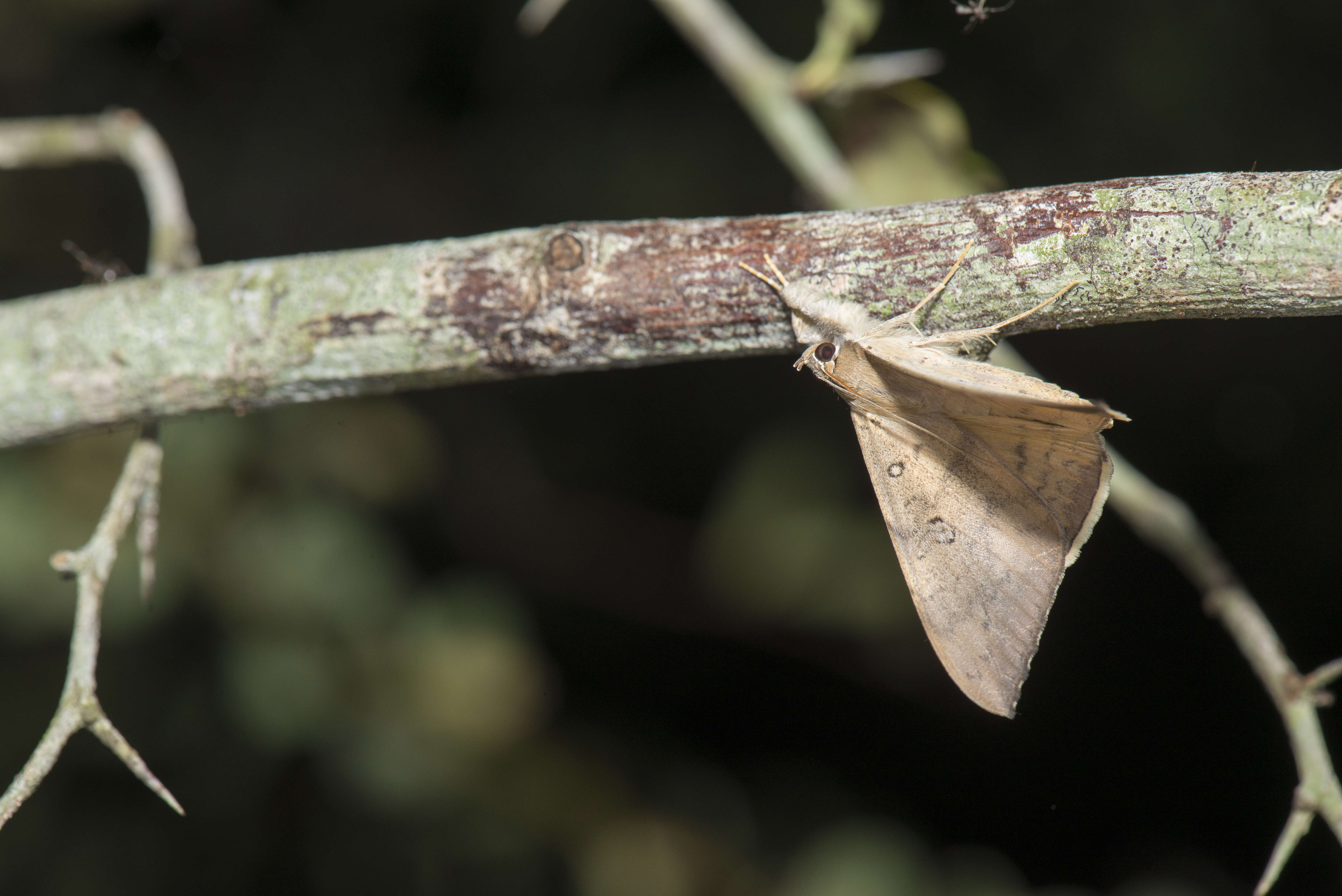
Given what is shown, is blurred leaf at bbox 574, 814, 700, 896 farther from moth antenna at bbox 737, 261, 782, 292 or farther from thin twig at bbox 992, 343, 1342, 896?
moth antenna at bbox 737, 261, 782, 292

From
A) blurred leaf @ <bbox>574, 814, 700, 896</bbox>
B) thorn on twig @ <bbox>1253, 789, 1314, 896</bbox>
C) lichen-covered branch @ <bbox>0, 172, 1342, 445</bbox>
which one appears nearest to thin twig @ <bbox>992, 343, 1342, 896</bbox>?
thorn on twig @ <bbox>1253, 789, 1314, 896</bbox>

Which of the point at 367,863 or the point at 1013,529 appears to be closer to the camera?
the point at 1013,529

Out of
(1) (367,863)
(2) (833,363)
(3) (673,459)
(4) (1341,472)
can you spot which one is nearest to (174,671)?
(1) (367,863)

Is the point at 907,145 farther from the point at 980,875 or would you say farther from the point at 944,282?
the point at 980,875

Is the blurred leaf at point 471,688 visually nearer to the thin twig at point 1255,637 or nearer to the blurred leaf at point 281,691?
the blurred leaf at point 281,691

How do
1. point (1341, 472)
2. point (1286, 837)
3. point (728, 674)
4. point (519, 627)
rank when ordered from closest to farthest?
1. point (1286, 837)
2. point (1341, 472)
3. point (519, 627)
4. point (728, 674)

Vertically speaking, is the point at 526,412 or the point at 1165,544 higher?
the point at 526,412

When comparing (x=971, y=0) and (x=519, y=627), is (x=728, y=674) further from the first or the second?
(x=971, y=0)
